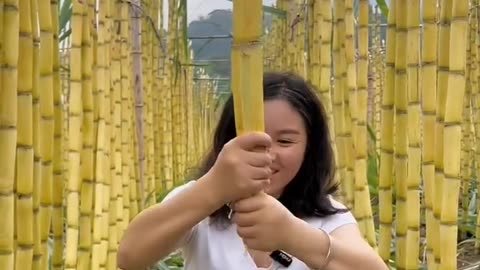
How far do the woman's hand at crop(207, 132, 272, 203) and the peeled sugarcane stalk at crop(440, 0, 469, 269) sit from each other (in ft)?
1.78

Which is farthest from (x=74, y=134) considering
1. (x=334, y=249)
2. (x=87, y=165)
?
(x=334, y=249)

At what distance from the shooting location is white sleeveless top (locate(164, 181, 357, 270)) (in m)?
0.87

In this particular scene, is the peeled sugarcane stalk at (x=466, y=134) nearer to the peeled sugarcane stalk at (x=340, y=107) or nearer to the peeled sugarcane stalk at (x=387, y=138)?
the peeled sugarcane stalk at (x=340, y=107)

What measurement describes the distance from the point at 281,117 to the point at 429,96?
446 mm

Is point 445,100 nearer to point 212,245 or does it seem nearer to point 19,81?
point 212,245

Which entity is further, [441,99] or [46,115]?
[441,99]

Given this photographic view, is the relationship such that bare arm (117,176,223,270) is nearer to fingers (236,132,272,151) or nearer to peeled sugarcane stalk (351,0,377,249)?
fingers (236,132,272,151)

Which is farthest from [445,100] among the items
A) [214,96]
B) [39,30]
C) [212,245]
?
[214,96]

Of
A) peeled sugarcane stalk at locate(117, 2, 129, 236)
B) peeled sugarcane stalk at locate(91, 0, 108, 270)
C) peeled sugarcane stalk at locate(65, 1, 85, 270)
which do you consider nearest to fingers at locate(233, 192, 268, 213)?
peeled sugarcane stalk at locate(65, 1, 85, 270)

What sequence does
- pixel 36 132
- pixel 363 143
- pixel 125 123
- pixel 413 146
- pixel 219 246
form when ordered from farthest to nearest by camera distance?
pixel 125 123 → pixel 363 143 → pixel 413 146 → pixel 36 132 → pixel 219 246

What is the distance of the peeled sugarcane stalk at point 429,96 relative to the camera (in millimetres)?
1204

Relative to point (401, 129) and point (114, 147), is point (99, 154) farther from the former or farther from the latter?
point (401, 129)

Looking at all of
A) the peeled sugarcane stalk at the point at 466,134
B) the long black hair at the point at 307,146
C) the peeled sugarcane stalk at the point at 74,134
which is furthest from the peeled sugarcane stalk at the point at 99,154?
the peeled sugarcane stalk at the point at 466,134

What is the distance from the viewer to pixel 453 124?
3.72ft
